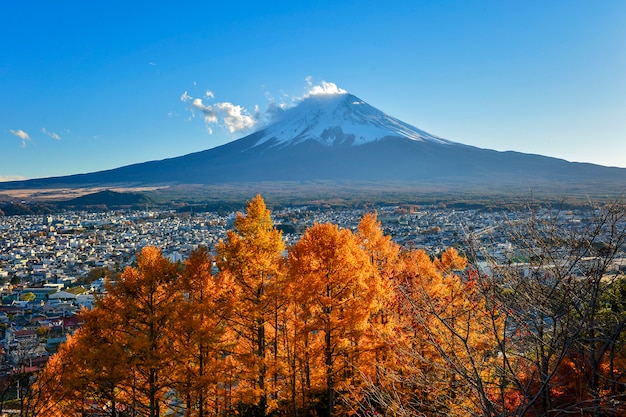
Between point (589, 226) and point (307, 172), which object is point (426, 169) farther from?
point (589, 226)

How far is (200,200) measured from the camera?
440 feet

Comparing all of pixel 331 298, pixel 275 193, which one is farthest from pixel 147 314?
pixel 275 193

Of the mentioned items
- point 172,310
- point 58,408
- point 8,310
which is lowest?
point 8,310

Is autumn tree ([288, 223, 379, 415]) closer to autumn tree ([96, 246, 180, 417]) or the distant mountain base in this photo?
autumn tree ([96, 246, 180, 417])

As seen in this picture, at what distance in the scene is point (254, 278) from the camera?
10672 millimetres

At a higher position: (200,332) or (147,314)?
(147,314)

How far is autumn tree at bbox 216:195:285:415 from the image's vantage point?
10130 mm

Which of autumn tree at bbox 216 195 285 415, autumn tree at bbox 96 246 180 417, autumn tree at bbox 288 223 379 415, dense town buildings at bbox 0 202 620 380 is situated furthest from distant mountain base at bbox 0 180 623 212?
autumn tree at bbox 96 246 180 417

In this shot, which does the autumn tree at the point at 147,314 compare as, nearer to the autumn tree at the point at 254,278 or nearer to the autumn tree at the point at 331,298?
the autumn tree at the point at 254,278

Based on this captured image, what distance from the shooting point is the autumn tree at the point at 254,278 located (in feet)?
33.2

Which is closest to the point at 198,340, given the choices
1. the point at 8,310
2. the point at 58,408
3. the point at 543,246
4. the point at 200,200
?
the point at 58,408

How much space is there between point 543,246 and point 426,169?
184 metres

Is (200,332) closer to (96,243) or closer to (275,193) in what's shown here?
(96,243)

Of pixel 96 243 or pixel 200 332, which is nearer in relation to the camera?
pixel 200 332
